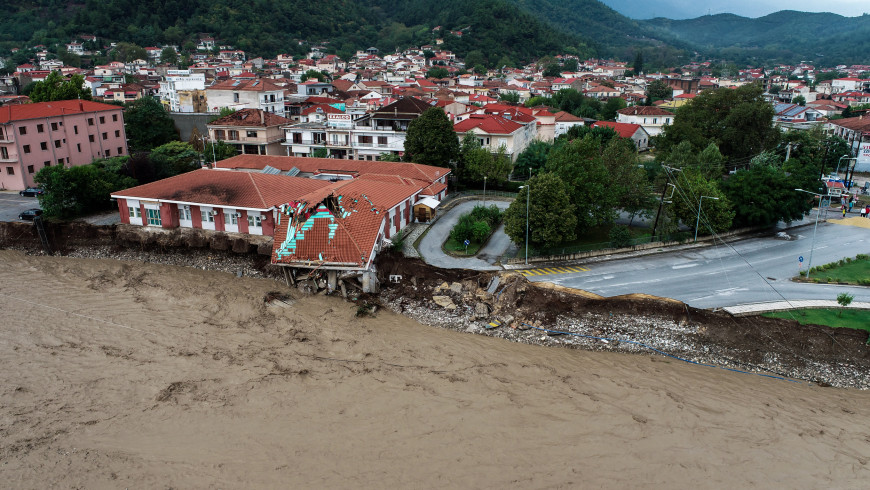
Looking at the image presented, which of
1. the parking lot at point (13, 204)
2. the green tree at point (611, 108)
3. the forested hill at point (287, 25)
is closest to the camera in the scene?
the parking lot at point (13, 204)

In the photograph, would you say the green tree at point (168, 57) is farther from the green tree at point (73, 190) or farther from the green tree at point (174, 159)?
the green tree at point (73, 190)

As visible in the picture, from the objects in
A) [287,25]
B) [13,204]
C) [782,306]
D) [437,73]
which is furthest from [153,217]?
[287,25]

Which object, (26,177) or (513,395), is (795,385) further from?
(26,177)

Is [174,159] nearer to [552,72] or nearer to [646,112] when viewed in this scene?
[646,112]

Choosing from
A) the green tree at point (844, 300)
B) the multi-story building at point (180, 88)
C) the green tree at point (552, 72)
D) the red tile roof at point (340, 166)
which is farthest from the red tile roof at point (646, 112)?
the green tree at point (552, 72)

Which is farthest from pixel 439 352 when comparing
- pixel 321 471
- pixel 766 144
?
pixel 766 144

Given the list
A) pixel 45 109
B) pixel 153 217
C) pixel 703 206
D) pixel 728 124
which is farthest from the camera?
pixel 728 124
